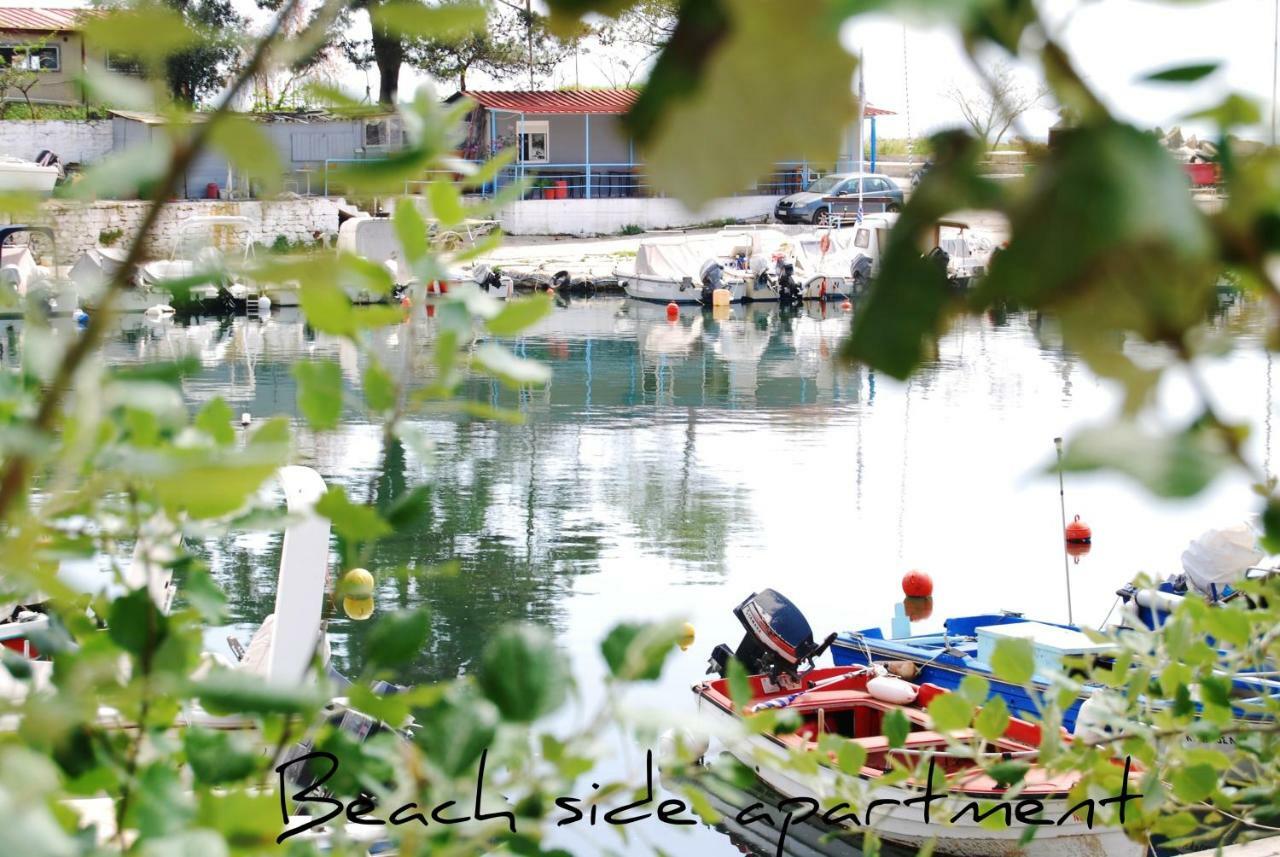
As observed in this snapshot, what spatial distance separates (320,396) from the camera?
0.83 m

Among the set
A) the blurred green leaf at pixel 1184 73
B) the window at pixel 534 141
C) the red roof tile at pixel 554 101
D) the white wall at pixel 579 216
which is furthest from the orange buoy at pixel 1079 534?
the window at pixel 534 141

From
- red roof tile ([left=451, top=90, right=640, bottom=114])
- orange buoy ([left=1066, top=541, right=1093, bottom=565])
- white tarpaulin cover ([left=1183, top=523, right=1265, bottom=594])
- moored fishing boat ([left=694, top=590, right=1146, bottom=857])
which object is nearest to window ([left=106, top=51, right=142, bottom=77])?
moored fishing boat ([left=694, top=590, right=1146, bottom=857])

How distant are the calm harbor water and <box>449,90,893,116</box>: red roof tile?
13834 millimetres

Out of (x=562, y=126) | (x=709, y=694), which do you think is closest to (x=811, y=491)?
(x=709, y=694)

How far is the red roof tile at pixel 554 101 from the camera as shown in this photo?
34.7 meters

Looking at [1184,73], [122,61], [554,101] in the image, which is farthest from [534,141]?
[1184,73]

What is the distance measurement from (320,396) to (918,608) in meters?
10.2

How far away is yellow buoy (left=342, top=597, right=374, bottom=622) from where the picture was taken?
32.6 ft

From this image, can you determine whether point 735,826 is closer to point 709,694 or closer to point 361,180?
point 709,694

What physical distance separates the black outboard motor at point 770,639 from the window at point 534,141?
2803 cm

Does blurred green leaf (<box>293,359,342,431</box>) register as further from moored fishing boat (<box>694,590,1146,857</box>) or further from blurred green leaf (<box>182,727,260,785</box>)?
moored fishing boat (<box>694,590,1146,857</box>)

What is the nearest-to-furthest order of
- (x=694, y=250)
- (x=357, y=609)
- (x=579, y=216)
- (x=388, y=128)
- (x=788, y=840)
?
(x=388, y=128) → (x=788, y=840) → (x=357, y=609) → (x=694, y=250) → (x=579, y=216)

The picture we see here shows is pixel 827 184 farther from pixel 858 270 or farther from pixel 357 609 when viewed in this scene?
pixel 357 609

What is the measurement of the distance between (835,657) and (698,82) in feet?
29.0
